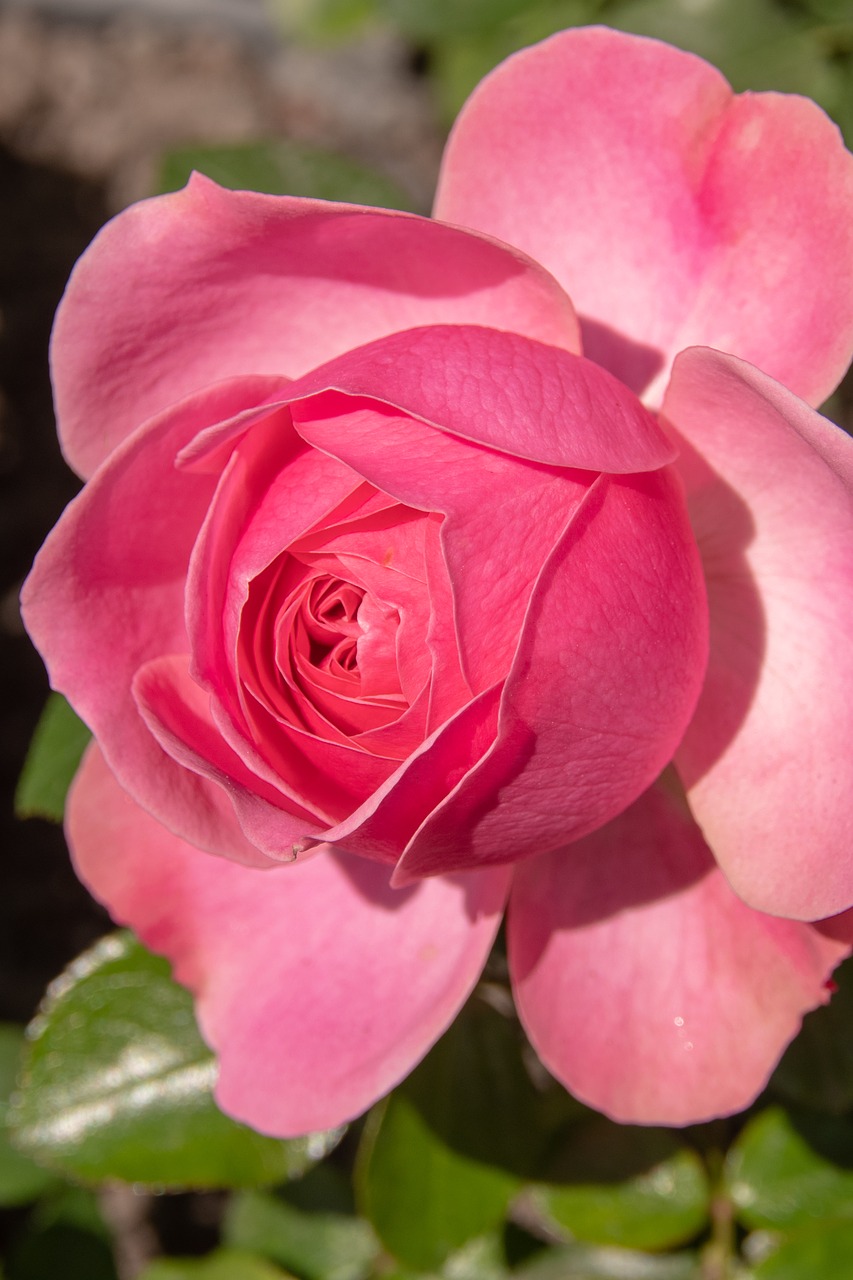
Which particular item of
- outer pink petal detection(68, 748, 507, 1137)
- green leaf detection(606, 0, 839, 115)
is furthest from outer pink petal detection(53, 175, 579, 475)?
green leaf detection(606, 0, 839, 115)

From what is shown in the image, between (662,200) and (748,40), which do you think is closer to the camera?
(662,200)

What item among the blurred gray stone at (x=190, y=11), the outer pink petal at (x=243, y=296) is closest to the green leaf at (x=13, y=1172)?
the outer pink petal at (x=243, y=296)

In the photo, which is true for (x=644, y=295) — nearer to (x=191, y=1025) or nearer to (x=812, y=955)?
(x=812, y=955)

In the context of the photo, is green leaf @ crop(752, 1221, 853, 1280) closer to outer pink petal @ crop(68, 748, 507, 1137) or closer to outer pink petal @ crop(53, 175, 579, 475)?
outer pink petal @ crop(68, 748, 507, 1137)

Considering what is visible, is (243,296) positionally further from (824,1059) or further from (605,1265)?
(605,1265)

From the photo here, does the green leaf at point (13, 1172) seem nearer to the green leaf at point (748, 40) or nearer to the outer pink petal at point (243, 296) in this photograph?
the outer pink petal at point (243, 296)

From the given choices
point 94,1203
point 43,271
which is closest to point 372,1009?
point 94,1203

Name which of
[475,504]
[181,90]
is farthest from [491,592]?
[181,90]
